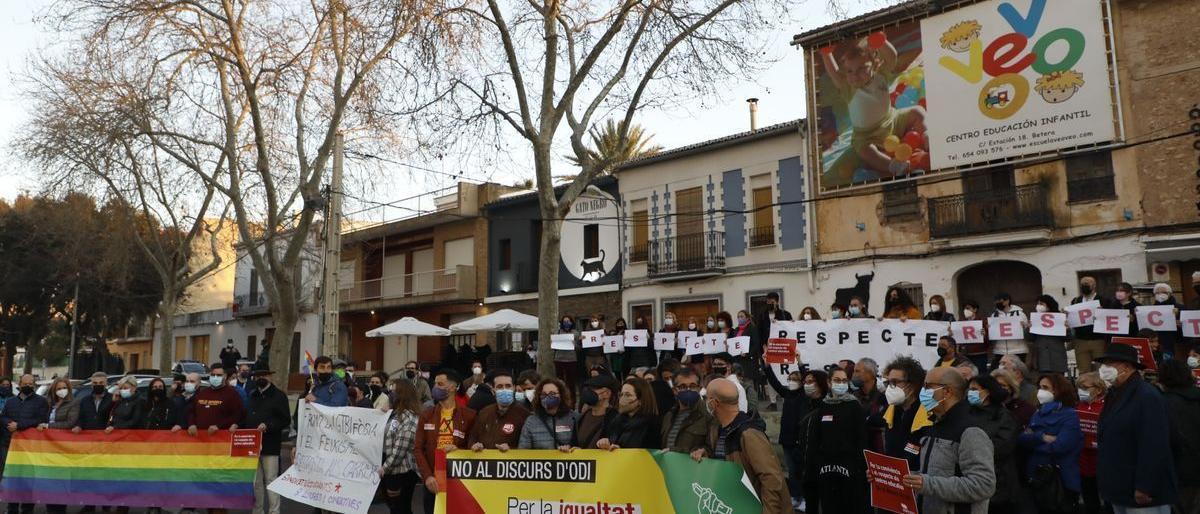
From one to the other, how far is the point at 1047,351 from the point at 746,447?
8399mm

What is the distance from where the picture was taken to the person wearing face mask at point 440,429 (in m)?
8.11

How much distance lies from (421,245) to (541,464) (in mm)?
29181

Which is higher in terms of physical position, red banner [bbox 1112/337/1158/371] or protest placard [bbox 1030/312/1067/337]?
protest placard [bbox 1030/312/1067/337]

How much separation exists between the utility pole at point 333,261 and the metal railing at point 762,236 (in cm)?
1081

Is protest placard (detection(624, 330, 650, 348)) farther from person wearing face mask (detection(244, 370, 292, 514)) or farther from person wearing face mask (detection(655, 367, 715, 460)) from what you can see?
person wearing face mask (detection(655, 367, 715, 460))

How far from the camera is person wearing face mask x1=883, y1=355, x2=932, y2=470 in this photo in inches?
259

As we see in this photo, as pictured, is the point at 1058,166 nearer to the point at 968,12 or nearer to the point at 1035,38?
the point at 1035,38

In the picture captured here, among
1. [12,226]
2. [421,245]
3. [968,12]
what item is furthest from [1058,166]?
[12,226]

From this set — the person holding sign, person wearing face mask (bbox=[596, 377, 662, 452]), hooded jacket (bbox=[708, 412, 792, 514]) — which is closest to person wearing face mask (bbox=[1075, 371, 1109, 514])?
the person holding sign

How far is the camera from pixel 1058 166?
1861 cm

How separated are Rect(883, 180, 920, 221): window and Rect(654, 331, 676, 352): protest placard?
7427 mm

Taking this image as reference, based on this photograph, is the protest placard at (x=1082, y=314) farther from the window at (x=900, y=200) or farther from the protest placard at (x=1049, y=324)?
the window at (x=900, y=200)

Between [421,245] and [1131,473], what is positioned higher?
[421,245]

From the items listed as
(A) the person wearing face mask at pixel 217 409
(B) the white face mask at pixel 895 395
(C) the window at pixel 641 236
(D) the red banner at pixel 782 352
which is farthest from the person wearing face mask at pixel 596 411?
(C) the window at pixel 641 236
